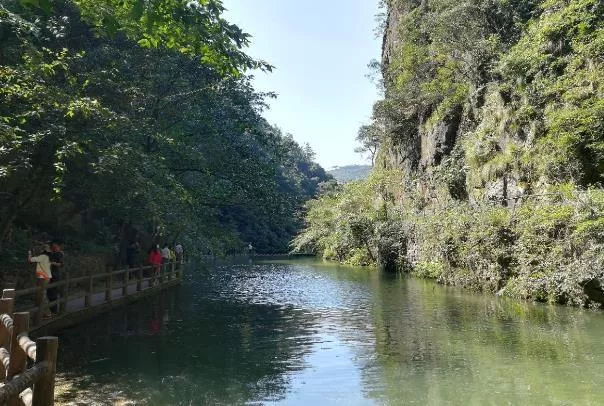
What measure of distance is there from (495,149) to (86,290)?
17798 millimetres

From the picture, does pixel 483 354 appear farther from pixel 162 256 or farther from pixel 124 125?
pixel 162 256

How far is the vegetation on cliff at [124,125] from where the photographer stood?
27.7 feet

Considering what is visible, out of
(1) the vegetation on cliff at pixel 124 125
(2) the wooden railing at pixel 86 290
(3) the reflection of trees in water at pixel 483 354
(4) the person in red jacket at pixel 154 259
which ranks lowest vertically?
(3) the reflection of trees in water at pixel 483 354

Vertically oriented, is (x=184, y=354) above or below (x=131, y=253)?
below

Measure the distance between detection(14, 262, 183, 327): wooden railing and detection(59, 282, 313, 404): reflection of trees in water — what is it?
0.74m

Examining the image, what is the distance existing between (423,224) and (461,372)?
18.0m

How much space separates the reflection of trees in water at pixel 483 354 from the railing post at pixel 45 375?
469 cm

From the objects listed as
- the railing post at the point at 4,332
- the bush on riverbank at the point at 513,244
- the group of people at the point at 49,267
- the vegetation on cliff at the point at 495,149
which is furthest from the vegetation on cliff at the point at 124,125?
the vegetation on cliff at the point at 495,149

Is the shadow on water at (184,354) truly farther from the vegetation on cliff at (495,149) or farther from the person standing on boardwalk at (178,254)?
the person standing on boardwalk at (178,254)

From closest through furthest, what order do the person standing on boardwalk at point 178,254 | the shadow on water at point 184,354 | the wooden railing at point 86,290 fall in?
the shadow on water at point 184,354 → the wooden railing at point 86,290 → the person standing on boardwalk at point 178,254

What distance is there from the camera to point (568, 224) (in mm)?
15492

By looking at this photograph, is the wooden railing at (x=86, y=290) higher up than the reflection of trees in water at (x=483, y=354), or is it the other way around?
the wooden railing at (x=86, y=290)

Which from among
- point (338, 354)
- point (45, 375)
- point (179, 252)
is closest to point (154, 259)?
point (179, 252)

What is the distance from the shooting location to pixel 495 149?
78.2 feet
